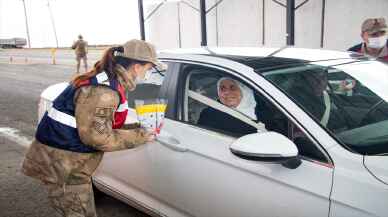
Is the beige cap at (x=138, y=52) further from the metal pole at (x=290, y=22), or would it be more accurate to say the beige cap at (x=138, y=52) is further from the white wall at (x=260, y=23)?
the metal pole at (x=290, y=22)

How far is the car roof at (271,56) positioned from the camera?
273 centimetres

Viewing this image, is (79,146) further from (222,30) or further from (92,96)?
(222,30)

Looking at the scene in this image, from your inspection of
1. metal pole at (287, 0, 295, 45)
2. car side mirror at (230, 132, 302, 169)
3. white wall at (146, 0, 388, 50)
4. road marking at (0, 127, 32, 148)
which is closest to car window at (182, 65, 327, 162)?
car side mirror at (230, 132, 302, 169)

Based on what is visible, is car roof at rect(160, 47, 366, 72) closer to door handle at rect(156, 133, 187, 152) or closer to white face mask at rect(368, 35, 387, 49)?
door handle at rect(156, 133, 187, 152)

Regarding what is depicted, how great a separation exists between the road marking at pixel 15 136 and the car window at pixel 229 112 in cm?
400

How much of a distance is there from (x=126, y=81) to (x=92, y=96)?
0.21m

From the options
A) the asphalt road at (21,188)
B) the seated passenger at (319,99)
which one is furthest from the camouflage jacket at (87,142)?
the asphalt road at (21,188)

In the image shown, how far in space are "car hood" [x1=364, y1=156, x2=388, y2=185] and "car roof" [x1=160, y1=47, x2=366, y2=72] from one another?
2.76 feet

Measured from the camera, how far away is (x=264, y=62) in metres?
2.74

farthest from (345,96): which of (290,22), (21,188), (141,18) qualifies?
(141,18)

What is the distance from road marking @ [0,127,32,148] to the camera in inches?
251

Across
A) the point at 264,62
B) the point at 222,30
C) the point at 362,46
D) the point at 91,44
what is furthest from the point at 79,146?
the point at 91,44

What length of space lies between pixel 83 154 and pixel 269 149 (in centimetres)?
107

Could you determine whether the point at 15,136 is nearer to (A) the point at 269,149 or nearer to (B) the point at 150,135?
(B) the point at 150,135
